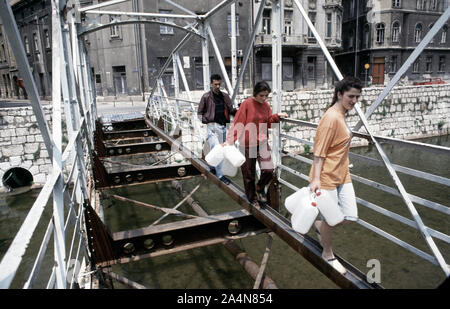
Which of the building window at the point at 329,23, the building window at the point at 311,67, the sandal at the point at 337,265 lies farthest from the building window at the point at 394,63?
the sandal at the point at 337,265

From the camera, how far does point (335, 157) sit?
99.7 inches

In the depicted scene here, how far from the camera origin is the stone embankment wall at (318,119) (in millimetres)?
11298

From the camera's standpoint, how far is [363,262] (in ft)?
20.9

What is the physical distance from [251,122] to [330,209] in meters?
1.54

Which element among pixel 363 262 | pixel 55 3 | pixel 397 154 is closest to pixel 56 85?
pixel 55 3

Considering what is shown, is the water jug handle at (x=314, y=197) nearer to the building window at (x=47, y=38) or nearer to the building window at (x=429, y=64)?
the building window at (x=47, y=38)

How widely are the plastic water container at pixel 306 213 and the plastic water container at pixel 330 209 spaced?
0.06 m

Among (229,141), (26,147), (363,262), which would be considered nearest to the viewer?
(229,141)

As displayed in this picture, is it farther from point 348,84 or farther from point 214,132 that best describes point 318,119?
point 348,84

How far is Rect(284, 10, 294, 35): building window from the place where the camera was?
27047mm

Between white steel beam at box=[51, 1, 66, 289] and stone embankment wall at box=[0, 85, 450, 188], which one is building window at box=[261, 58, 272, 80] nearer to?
stone embankment wall at box=[0, 85, 450, 188]
